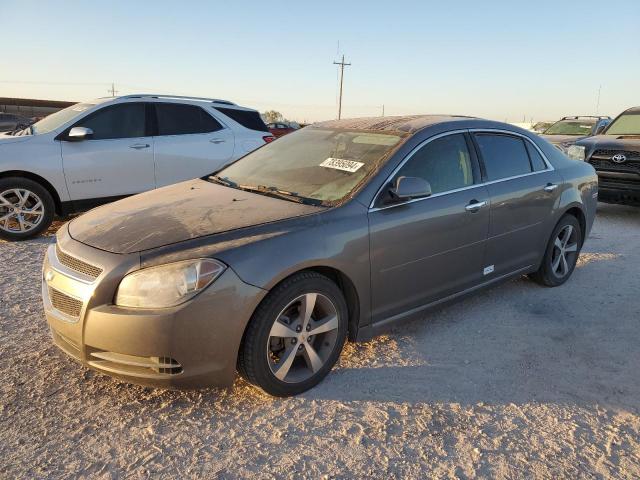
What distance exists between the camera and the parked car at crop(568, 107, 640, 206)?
8.05m

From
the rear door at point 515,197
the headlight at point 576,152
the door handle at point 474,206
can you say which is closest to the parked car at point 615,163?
the headlight at point 576,152

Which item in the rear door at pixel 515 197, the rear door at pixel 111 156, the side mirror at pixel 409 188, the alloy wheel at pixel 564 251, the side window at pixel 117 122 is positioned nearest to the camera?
the side mirror at pixel 409 188

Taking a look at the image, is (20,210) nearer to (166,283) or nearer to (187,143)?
(187,143)

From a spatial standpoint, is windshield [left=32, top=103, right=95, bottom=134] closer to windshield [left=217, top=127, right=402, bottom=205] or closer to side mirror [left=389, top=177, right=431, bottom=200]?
windshield [left=217, top=127, right=402, bottom=205]

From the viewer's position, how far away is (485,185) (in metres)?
3.93

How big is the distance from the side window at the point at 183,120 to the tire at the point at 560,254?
4648 mm

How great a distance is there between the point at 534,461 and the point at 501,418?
0.34m

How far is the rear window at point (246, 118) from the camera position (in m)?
7.50

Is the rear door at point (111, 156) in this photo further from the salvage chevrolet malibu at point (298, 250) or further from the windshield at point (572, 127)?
the windshield at point (572, 127)

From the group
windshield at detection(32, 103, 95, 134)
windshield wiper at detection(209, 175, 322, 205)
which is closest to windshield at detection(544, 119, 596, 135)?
windshield at detection(32, 103, 95, 134)

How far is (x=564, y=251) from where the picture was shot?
195 inches

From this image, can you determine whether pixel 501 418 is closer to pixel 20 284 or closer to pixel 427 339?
pixel 427 339

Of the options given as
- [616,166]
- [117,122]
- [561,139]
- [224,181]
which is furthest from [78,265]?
[561,139]

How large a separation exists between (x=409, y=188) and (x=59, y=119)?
16.7 feet
